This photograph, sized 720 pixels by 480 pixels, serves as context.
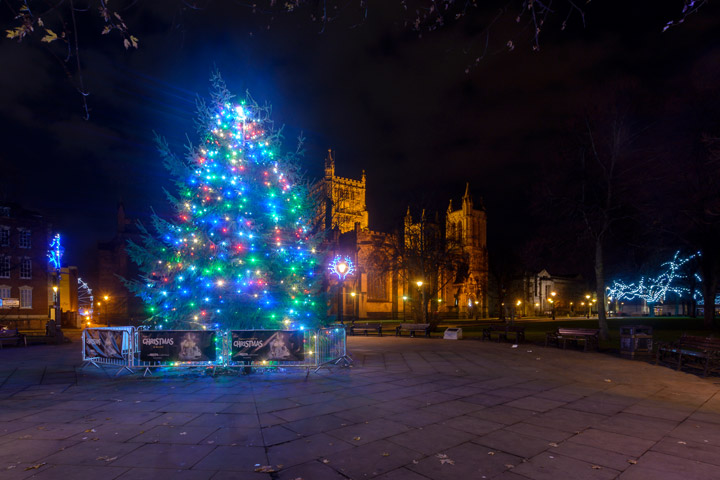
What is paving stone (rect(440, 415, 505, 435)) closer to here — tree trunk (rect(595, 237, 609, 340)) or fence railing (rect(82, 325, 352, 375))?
fence railing (rect(82, 325, 352, 375))

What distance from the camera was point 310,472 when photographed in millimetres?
4820

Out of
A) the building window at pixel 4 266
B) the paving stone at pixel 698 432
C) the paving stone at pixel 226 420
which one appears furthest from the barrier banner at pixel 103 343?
the building window at pixel 4 266

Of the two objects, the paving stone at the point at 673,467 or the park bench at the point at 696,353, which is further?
the park bench at the point at 696,353

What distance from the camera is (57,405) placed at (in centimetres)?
809

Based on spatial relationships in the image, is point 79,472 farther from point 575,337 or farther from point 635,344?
point 575,337

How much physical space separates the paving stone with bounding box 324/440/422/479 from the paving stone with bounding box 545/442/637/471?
198 cm

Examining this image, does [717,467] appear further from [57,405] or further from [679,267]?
[679,267]

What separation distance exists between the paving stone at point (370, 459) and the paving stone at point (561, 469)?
1351 millimetres

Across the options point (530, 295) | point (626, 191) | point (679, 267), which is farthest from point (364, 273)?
point (530, 295)

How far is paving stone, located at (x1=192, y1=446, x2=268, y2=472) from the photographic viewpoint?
4.96 meters

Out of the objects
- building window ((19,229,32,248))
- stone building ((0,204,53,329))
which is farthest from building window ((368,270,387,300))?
building window ((19,229,32,248))

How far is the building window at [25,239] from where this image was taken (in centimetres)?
4131

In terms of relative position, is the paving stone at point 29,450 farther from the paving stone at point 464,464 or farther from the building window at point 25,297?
the building window at point 25,297

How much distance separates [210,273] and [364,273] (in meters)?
48.9
